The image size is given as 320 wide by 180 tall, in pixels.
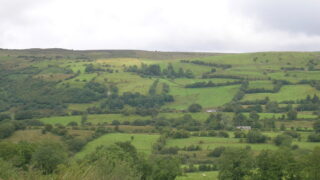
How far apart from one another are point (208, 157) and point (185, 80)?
104215 millimetres

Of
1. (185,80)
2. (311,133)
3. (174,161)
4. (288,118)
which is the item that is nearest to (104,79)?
(185,80)

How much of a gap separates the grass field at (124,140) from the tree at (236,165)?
34262mm

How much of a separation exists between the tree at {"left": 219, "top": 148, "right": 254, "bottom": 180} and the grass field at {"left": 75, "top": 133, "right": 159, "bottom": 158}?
34262 millimetres

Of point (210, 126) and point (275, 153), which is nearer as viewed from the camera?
point (275, 153)

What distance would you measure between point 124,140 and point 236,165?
45.5m

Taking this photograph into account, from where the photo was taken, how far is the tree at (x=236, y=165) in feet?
221

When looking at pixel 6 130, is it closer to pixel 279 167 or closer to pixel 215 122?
pixel 215 122

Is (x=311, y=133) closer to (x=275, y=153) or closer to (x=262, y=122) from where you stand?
(x=262, y=122)

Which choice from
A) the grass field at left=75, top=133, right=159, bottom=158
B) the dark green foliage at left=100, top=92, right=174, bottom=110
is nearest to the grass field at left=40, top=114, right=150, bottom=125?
the dark green foliage at left=100, top=92, right=174, bottom=110

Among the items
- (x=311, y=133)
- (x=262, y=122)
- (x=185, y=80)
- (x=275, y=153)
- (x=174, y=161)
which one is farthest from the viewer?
(x=185, y=80)

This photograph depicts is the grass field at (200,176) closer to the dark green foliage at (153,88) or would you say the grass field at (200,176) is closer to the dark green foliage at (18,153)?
the dark green foliage at (18,153)

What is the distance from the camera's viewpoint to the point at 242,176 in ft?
224

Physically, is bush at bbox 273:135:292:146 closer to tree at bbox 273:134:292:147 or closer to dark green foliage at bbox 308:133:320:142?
tree at bbox 273:134:292:147

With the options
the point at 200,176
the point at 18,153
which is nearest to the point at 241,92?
the point at 200,176
